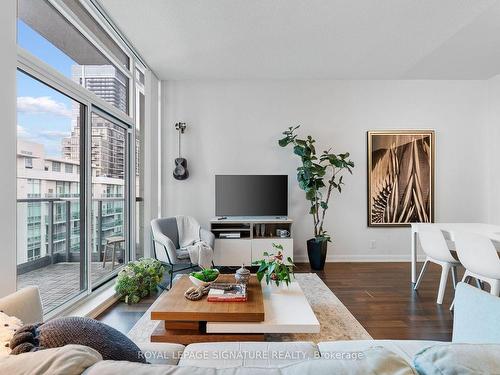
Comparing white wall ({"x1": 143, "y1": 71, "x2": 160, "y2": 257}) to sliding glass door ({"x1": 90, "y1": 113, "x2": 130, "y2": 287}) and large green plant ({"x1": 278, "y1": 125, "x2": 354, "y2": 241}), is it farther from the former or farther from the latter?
large green plant ({"x1": 278, "y1": 125, "x2": 354, "y2": 241})

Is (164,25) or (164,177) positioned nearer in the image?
(164,25)

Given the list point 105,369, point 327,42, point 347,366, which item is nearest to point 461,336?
point 347,366

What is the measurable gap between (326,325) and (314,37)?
118 inches

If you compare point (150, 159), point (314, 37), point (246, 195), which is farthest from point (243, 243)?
point (314, 37)

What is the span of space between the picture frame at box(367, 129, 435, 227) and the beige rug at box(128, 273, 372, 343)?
1.99 metres

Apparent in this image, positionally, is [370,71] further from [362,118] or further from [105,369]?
[105,369]

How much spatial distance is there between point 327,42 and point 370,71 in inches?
47.5

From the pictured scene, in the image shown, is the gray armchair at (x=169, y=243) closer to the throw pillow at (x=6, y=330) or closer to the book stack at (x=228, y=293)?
the book stack at (x=228, y=293)

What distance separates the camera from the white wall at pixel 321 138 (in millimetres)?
4555

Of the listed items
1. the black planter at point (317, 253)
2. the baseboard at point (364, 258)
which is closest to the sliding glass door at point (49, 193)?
the black planter at point (317, 253)

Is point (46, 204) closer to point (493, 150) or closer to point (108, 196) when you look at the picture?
point (108, 196)

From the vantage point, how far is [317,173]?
13.5 ft

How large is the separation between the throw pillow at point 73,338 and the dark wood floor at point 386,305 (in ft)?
5.39

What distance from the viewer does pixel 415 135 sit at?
4.54 metres
